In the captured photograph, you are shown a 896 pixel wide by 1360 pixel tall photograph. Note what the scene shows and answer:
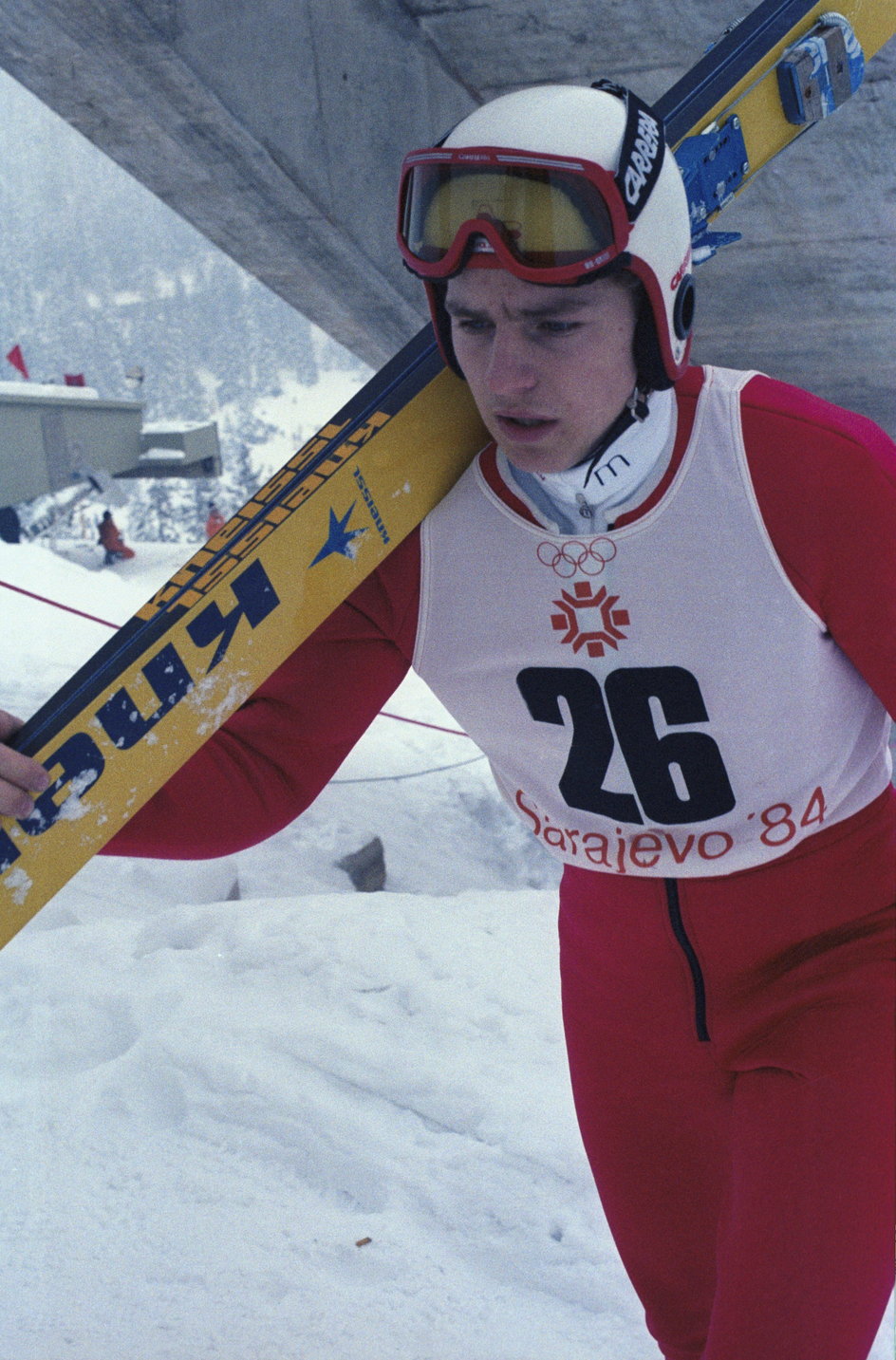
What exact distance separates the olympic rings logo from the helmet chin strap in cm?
10

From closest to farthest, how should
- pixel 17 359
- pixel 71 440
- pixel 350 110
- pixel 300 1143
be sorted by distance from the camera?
pixel 300 1143, pixel 350 110, pixel 71 440, pixel 17 359

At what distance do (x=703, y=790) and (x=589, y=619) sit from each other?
0.89 ft

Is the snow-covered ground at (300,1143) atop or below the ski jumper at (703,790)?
below

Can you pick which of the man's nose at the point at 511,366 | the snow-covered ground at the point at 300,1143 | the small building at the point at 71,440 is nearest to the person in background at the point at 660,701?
the man's nose at the point at 511,366

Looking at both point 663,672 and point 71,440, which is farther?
point 71,440

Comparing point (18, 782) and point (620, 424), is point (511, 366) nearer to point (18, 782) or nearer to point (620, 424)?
point (620, 424)

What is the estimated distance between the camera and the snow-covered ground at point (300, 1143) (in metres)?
2.35

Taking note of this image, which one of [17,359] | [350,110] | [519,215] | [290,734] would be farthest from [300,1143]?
[17,359]

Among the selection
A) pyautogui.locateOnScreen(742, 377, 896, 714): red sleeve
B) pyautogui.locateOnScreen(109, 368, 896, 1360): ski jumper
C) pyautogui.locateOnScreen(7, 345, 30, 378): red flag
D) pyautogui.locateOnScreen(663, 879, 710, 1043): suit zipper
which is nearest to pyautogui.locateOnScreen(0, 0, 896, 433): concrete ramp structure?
pyautogui.locateOnScreen(109, 368, 896, 1360): ski jumper

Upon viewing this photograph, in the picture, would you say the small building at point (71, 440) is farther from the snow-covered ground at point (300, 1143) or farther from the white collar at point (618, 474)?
the white collar at point (618, 474)

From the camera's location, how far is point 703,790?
4.82 feet

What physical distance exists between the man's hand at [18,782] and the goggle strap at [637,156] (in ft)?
3.22

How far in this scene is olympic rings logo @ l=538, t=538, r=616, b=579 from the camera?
1.43 m

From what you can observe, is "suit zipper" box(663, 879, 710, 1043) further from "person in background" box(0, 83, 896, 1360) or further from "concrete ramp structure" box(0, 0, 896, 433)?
"concrete ramp structure" box(0, 0, 896, 433)
